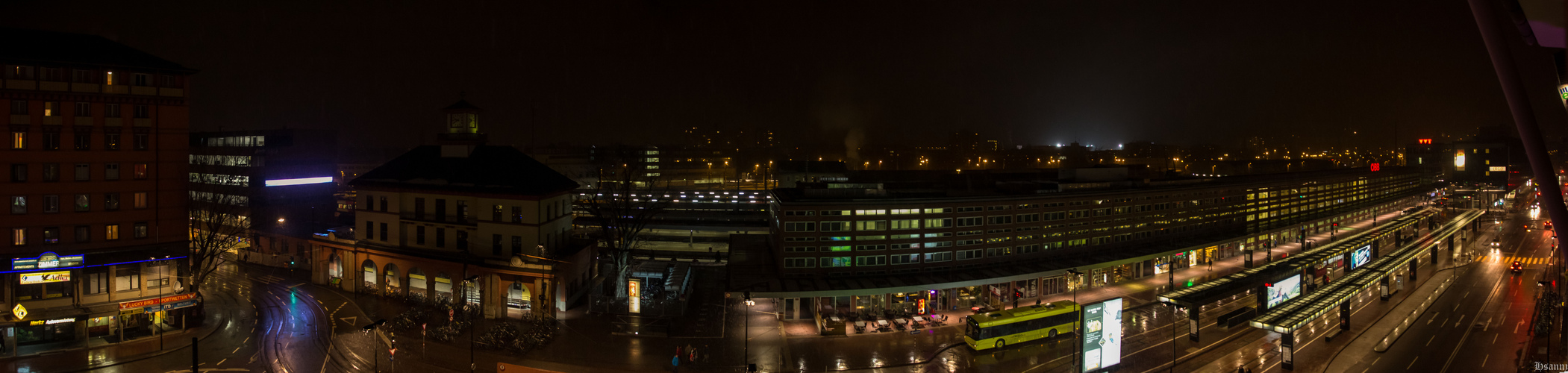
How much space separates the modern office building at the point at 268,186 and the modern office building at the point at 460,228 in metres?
9.44

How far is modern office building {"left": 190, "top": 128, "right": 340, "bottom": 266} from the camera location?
5144cm

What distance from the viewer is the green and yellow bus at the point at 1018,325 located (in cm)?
3123

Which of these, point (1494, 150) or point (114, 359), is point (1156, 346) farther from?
point (1494, 150)

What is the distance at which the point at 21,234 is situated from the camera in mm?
31906

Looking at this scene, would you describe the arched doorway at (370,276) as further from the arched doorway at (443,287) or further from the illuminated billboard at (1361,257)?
the illuminated billboard at (1361,257)

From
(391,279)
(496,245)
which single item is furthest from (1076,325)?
(391,279)

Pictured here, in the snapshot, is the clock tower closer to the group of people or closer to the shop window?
the shop window

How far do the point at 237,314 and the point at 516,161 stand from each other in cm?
1749

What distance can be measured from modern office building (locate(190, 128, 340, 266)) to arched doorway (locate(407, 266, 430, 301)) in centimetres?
1345

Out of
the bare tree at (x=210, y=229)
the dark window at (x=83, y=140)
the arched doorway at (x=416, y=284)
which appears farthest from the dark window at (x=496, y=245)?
the dark window at (x=83, y=140)

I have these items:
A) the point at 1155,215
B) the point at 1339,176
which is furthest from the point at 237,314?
the point at 1339,176

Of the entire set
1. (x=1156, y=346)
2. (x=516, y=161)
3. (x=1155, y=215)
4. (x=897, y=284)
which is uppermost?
(x=516, y=161)

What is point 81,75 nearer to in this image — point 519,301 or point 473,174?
point 473,174

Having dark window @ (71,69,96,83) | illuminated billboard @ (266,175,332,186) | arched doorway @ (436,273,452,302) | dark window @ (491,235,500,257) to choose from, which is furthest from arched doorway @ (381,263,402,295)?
illuminated billboard @ (266,175,332,186)
